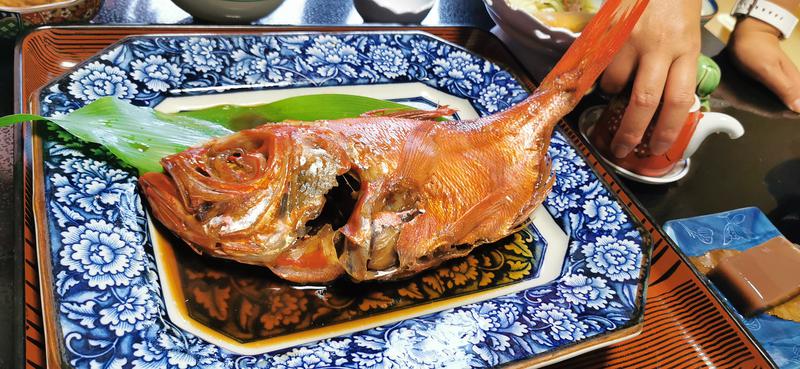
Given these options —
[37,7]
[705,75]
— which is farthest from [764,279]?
[37,7]

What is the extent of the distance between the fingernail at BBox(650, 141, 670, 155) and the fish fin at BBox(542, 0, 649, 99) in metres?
0.59

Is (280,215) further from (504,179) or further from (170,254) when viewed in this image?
(504,179)

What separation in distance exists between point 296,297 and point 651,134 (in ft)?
5.00

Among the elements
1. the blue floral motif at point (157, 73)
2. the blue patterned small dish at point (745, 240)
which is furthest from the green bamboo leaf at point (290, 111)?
the blue patterned small dish at point (745, 240)

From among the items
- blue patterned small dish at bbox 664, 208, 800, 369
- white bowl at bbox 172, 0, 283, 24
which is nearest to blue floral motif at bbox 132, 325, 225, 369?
white bowl at bbox 172, 0, 283, 24

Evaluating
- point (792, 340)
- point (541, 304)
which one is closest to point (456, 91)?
point (541, 304)

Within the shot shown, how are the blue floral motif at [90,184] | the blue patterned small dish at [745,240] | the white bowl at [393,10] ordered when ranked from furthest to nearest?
the white bowl at [393,10], the blue patterned small dish at [745,240], the blue floral motif at [90,184]

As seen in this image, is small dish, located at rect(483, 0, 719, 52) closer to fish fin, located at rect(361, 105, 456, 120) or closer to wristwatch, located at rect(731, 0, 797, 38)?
fish fin, located at rect(361, 105, 456, 120)

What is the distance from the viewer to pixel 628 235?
66.3 inches

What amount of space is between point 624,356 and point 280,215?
100 centimetres

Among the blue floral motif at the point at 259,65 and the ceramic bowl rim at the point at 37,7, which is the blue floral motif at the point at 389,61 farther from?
the ceramic bowl rim at the point at 37,7

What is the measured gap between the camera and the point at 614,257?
1.62 meters

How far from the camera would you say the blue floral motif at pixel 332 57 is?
1.94 meters

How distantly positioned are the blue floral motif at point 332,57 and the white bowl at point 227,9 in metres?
0.29
